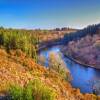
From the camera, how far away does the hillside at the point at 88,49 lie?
126 m

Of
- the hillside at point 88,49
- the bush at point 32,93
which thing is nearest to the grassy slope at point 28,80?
the bush at point 32,93

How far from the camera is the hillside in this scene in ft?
412

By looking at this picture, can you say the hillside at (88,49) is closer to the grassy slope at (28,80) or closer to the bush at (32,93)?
the grassy slope at (28,80)

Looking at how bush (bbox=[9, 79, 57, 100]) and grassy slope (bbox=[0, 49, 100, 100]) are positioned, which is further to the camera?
grassy slope (bbox=[0, 49, 100, 100])

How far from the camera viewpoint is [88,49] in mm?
144500

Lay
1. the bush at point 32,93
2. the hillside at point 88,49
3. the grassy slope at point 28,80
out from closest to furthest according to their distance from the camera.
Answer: the bush at point 32,93 < the grassy slope at point 28,80 < the hillside at point 88,49

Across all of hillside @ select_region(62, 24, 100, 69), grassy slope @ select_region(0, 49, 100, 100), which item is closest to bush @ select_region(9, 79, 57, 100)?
grassy slope @ select_region(0, 49, 100, 100)

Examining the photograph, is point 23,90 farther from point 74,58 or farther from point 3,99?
point 74,58

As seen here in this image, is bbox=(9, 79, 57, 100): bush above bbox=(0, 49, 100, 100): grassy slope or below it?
above

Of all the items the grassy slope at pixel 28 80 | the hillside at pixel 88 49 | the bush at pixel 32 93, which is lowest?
the hillside at pixel 88 49

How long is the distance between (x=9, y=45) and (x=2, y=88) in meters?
46.0

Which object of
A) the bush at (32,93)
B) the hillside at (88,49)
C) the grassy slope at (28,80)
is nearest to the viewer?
the bush at (32,93)

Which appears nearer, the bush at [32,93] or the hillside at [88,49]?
the bush at [32,93]

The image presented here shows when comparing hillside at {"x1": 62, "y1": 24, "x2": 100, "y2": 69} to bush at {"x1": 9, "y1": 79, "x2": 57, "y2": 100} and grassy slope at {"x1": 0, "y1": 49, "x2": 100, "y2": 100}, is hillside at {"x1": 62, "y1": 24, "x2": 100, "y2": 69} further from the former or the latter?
bush at {"x1": 9, "y1": 79, "x2": 57, "y2": 100}
